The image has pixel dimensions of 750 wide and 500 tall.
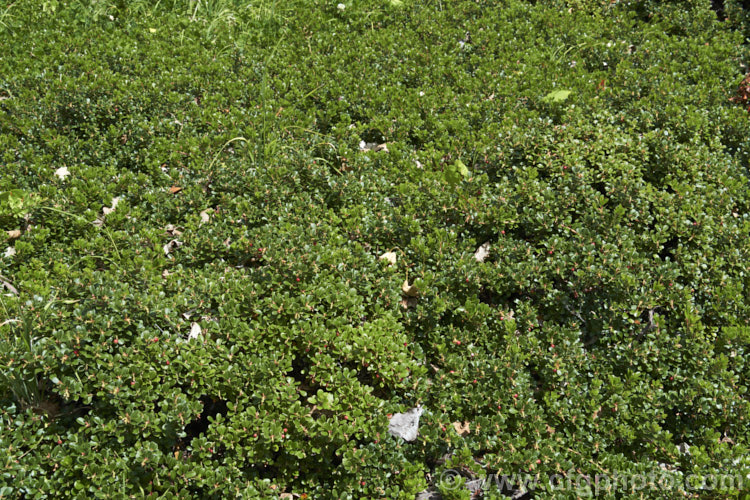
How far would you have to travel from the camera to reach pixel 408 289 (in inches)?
141

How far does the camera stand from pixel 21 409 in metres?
2.73

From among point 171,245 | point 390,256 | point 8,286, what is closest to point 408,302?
point 390,256

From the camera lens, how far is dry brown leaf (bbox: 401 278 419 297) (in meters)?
3.56

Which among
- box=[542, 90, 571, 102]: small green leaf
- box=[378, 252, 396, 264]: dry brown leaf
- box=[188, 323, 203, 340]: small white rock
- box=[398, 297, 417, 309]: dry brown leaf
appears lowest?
box=[398, 297, 417, 309]: dry brown leaf

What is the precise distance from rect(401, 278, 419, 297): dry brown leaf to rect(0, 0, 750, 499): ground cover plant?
0.05 meters

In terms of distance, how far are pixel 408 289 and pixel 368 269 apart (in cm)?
32

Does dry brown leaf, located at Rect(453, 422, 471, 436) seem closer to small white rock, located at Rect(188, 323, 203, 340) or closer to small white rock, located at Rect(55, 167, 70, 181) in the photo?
small white rock, located at Rect(188, 323, 203, 340)

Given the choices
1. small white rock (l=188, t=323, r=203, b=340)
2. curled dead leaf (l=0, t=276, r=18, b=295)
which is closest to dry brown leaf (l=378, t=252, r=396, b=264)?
small white rock (l=188, t=323, r=203, b=340)

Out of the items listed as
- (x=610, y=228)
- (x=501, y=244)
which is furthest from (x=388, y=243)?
(x=610, y=228)

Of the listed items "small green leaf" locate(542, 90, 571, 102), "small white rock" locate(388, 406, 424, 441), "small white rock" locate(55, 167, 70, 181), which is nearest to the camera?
"small white rock" locate(388, 406, 424, 441)

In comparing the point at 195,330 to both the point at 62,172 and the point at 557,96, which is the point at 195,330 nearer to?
the point at 62,172

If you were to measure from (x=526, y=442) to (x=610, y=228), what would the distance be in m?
1.54

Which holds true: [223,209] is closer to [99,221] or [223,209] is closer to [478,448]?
[99,221]

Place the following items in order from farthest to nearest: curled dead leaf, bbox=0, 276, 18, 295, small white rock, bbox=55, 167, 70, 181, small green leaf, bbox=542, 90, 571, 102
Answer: small green leaf, bbox=542, 90, 571, 102, small white rock, bbox=55, 167, 70, 181, curled dead leaf, bbox=0, 276, 18, 295
